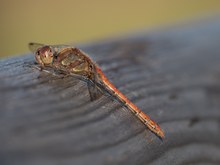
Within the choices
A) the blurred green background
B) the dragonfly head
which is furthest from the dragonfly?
the blurred green background

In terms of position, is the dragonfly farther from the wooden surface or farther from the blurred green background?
the blurred green background

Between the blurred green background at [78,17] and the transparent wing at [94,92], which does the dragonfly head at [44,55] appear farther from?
the blurred green background at [78,17]

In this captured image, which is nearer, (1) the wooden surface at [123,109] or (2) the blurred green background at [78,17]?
(1) the wooden surface at [123,109]

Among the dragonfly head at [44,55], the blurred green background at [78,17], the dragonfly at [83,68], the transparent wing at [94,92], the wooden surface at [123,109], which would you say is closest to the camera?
the wooden surface at [123,109]

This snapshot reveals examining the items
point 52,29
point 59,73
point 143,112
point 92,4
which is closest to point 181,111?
point 143,112

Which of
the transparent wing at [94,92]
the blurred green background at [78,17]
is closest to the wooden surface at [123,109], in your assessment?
the transparent wing at [94,92]

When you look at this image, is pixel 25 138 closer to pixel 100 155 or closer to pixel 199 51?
pixel 100 155
